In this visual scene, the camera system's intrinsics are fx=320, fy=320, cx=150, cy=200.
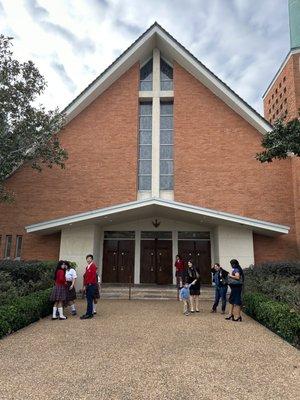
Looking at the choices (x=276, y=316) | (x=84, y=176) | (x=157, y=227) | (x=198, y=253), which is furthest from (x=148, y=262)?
(x=276, y=316)

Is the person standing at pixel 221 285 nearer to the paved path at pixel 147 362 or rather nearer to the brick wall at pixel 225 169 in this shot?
the paved path at pixel 147 362

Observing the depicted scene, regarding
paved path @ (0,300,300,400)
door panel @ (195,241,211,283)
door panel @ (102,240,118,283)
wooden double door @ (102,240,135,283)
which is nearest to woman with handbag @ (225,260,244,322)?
paved path @ (0,300,300,400)

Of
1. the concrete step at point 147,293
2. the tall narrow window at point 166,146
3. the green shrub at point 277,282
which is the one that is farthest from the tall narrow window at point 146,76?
the green shrub at point 277,282

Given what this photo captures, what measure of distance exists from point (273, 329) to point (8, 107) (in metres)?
12.3

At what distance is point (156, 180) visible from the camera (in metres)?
17.7

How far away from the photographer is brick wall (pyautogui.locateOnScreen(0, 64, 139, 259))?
17.2 metres

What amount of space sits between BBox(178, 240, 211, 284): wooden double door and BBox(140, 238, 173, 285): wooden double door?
774 millimetres

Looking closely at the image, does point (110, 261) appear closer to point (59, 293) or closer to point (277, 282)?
point (59, 293)

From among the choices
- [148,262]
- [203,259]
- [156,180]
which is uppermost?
[156,180]

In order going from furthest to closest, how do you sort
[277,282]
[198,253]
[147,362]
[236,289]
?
[198,253] < [277,282] < [236,289] < [147,362]

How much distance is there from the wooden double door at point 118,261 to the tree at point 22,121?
19.8 ft

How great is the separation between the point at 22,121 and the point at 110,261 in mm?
8578

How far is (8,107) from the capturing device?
12969mm

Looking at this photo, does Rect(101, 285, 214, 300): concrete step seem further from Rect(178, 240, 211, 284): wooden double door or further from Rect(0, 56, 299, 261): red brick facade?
Rect(0, 56, 299, 261): red brick facade
